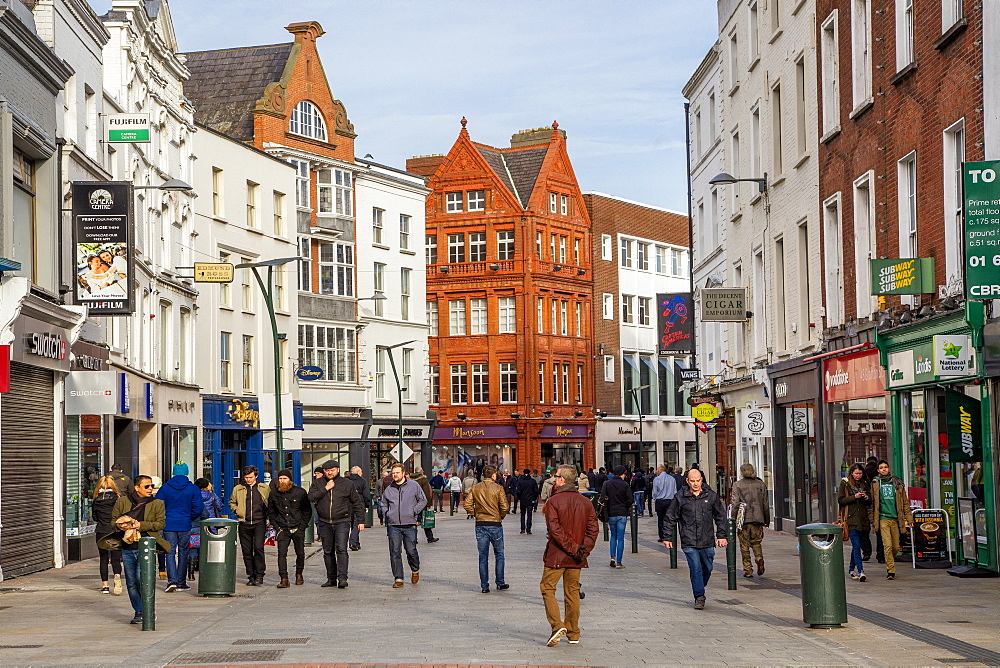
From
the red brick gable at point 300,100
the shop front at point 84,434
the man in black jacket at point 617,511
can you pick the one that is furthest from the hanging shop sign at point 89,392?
the red brick gable at point 300,100

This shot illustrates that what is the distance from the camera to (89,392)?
25.1 meters

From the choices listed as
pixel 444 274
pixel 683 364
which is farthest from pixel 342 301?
pixel 683 364

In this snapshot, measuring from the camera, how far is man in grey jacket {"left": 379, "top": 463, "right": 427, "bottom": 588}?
20.2 meters

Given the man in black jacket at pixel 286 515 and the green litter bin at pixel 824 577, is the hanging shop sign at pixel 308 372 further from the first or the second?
the green litter bin at pixel 824 577

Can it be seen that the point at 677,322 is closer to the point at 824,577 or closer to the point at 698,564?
the point at 698,564

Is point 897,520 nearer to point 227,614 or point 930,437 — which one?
point 930,437

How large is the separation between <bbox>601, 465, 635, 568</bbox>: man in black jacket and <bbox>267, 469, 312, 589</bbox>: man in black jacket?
18.3 ft

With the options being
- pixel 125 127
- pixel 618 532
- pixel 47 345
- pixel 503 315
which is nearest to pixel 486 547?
pixel 618 532

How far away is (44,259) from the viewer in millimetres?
23641

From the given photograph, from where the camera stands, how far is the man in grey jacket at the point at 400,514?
20.2m

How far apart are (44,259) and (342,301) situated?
34440 mm

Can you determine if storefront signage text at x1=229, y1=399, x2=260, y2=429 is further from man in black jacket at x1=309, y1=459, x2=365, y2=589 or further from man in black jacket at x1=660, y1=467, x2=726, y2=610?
man in black jacket at x1=660, y1=467, x2=726, y2=610

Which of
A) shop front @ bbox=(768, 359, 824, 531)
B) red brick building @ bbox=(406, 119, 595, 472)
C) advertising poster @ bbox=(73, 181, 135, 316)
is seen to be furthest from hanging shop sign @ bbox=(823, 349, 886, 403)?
red brick building @ bbox=(406, 119, 595, 472)

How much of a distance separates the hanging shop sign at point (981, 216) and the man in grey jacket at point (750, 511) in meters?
5.00
